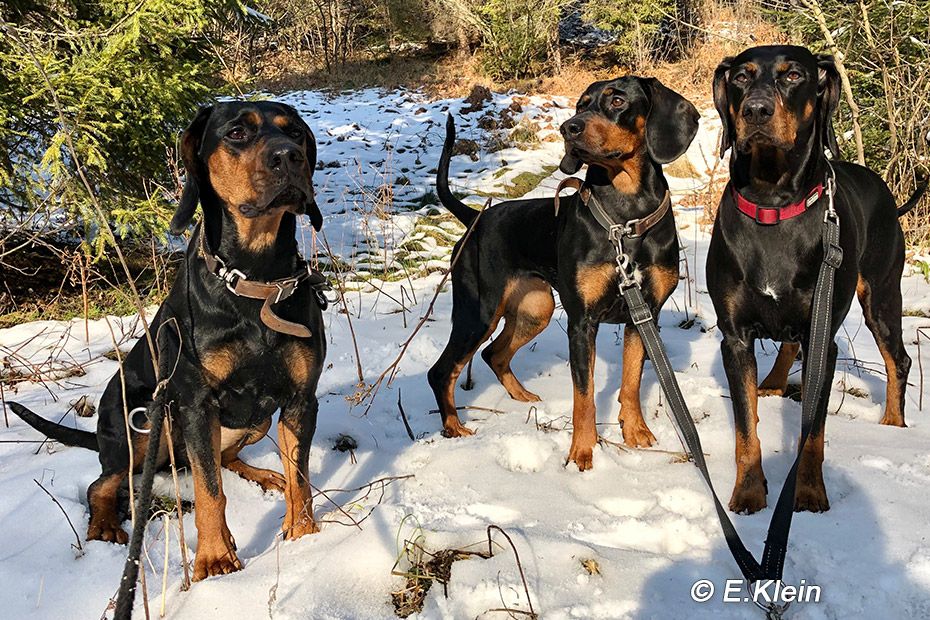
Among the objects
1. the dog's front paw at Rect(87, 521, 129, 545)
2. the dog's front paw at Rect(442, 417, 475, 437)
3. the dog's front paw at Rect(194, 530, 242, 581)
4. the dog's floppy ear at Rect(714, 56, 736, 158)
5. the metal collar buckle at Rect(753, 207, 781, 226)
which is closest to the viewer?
the dog's front paw at Rect(194, 530, 242, 581)

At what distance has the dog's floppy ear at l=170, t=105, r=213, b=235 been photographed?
2.47 meters

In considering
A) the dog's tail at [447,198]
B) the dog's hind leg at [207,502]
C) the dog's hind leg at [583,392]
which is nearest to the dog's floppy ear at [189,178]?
the dog's hind leg at [207,502]

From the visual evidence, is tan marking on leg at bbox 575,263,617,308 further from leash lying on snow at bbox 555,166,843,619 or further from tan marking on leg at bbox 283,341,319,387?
tan marking on leg at bbox 283,341,319,387

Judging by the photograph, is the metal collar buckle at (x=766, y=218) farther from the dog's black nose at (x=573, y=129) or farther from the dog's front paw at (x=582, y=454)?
the dog's front paw at (x=582, y=454)

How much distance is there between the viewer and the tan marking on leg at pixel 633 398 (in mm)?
3318

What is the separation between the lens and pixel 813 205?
267cm

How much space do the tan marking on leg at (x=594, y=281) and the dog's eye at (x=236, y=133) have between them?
163 cm

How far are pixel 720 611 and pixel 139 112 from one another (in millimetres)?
5474

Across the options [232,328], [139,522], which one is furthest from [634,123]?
[139,522]

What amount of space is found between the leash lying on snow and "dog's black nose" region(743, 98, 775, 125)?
16.3 inches

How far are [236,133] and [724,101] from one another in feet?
6.62

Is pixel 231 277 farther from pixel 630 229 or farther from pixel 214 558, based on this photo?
pixel 630 229

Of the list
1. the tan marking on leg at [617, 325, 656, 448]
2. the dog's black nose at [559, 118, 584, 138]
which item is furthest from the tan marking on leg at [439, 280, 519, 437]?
the dog's black nose at [559, 118, 584, 138]

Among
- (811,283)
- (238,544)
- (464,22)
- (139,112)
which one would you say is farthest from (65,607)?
(464,22)
